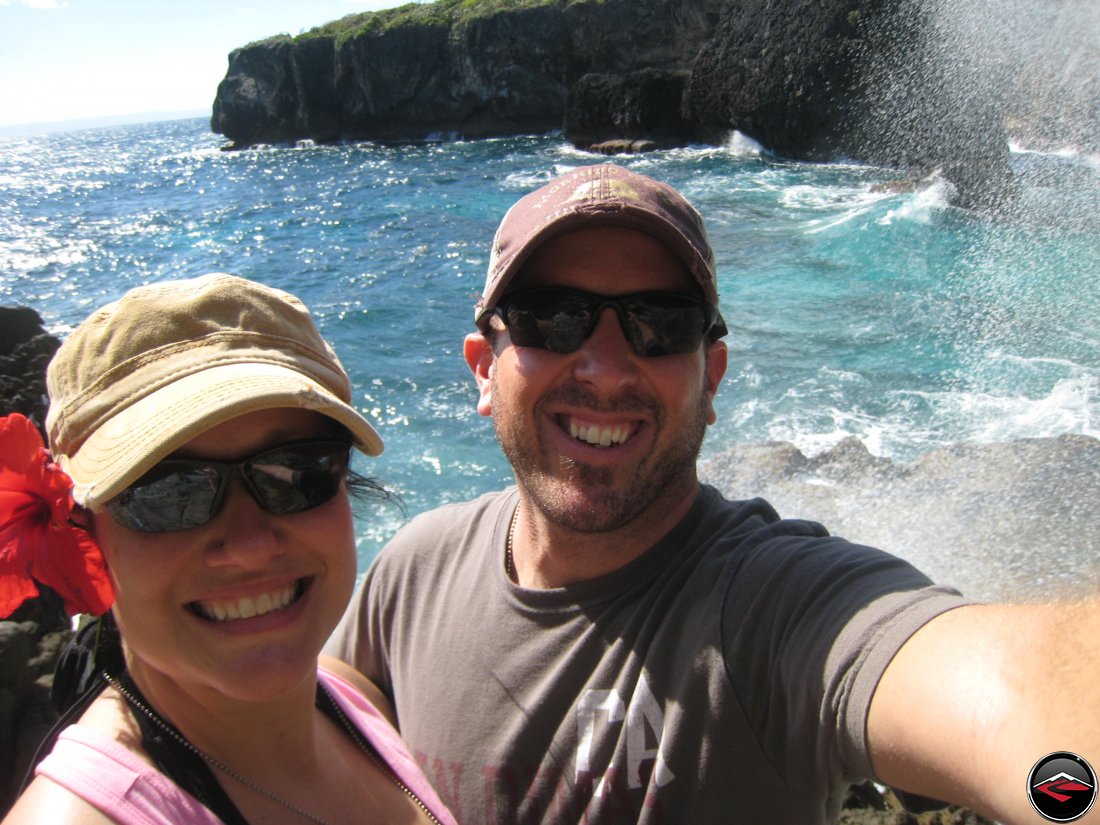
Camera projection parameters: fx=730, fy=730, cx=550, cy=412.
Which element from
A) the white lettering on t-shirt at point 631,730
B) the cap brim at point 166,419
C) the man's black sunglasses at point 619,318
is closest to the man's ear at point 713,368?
the man's black sunglasses at point 619,318

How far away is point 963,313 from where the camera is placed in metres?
11.2

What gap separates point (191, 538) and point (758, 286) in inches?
501

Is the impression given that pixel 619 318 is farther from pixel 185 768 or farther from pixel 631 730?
pixel 185 768

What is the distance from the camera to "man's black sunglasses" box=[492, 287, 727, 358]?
195 centimetres

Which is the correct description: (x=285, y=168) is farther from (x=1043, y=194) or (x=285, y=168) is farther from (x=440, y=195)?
(x=1043, y=194)

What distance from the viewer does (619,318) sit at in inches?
77.1

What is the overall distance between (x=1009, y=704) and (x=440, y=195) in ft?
86.8

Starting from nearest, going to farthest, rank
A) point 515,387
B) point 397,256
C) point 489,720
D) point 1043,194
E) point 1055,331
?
point 489,720 < point 515,387 < point 1055,331 < point 1043,194 < point 397,256

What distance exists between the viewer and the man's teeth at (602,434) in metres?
Result: 1.95

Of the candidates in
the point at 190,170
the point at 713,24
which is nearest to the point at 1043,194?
the point at 713,24

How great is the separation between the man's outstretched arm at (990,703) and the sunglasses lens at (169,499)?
4.12ft

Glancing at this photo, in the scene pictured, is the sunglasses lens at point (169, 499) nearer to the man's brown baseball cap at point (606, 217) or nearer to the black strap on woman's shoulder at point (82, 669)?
the black strap on woman's shoulder at point (82, 669)

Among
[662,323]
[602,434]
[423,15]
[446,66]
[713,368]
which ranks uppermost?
[423,15]

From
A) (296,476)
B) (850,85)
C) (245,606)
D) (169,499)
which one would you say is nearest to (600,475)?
(296,476)
